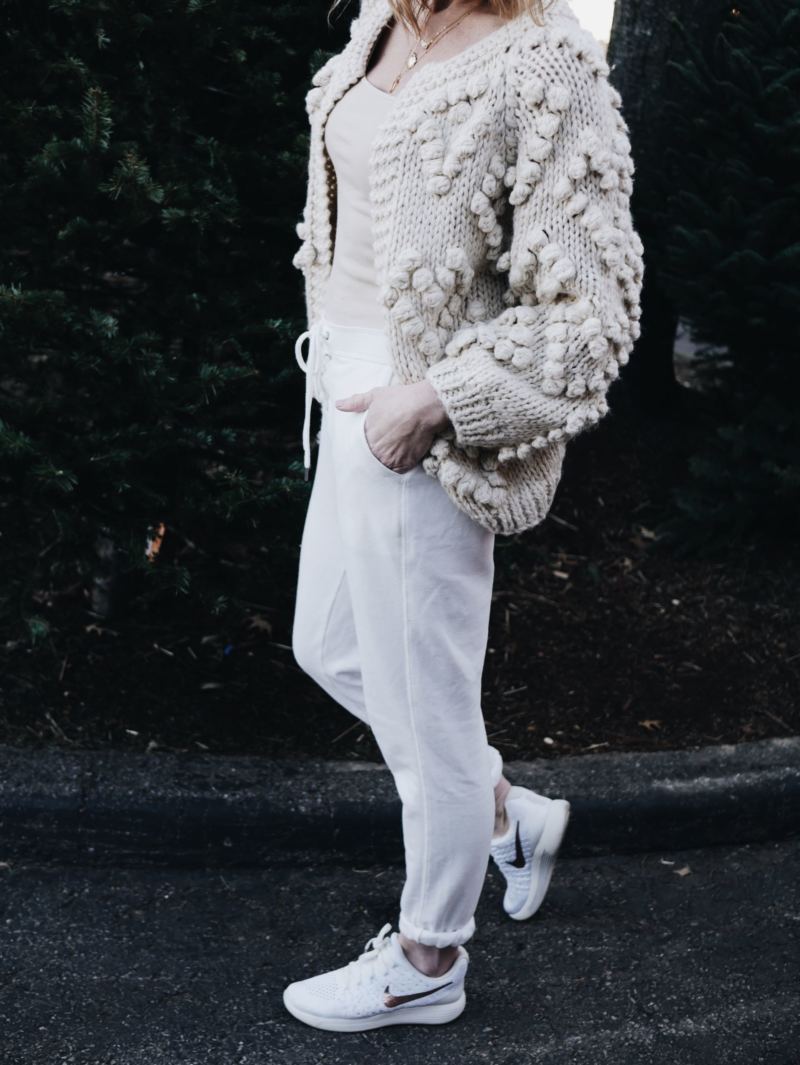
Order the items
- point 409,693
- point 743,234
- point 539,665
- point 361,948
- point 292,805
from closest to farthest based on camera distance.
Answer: point 409,693 → point 361,948 → point 292,805 → point 539,665 → point 743,234

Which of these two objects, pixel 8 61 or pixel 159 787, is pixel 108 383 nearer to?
pixel 8 61

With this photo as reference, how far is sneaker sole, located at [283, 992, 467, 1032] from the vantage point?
103 inches

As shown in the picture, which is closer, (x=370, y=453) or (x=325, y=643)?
(x=370, y=453)

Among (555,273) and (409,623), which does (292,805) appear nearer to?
(409,623)

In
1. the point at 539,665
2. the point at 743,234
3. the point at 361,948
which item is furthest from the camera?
the point at 743,234

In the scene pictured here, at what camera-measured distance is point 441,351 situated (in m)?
2.19

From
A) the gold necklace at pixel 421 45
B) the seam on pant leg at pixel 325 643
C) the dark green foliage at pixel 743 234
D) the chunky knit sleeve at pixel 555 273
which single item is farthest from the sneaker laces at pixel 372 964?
the dark green foliage at pixel 743 234

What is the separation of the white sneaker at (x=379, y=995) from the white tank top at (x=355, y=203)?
1.28 m

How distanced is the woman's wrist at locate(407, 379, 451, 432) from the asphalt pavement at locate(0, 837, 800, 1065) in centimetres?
130

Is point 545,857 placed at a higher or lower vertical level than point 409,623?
lower

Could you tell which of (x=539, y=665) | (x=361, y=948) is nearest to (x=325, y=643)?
(x=361, y=948)

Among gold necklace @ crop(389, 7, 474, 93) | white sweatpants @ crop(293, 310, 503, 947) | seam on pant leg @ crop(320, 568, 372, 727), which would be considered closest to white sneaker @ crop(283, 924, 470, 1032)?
white sweatpants @ crop(293, 310, 503, 947)

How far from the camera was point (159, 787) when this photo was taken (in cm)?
313

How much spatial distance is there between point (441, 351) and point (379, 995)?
1.32m
